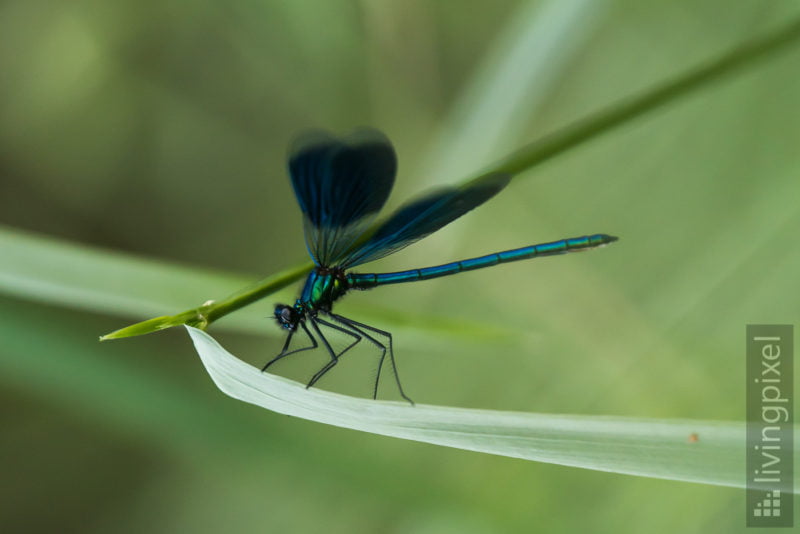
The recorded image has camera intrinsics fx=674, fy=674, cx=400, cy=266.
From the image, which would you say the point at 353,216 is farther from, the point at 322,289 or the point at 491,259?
the point at 491,259

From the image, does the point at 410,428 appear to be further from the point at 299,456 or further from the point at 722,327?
the point at 722,327

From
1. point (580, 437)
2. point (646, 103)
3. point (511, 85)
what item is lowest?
point (580, 437)

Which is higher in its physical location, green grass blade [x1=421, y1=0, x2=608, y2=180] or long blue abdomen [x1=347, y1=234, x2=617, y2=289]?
green grass blade [x1=421, y1=0, x2=608, y2=180]

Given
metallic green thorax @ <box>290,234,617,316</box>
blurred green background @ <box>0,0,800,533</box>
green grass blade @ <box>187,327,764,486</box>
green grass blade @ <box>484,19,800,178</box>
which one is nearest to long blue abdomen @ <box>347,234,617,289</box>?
metallic green thorax @ <box>290,234,617,316</box>

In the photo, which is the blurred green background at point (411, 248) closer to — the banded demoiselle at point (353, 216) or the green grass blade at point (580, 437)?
the banded demoiselle at point (353, 216)

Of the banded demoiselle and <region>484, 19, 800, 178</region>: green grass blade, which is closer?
<region>484, 19, 800, 178</region>: green grass blade

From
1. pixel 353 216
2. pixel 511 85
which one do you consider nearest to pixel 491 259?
pixel 353 216

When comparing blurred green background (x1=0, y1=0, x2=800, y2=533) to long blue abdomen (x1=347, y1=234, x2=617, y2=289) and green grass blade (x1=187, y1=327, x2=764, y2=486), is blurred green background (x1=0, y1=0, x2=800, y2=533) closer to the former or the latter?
long blue abdomen (x1=347, y1=234, x2=617, y2=289)
